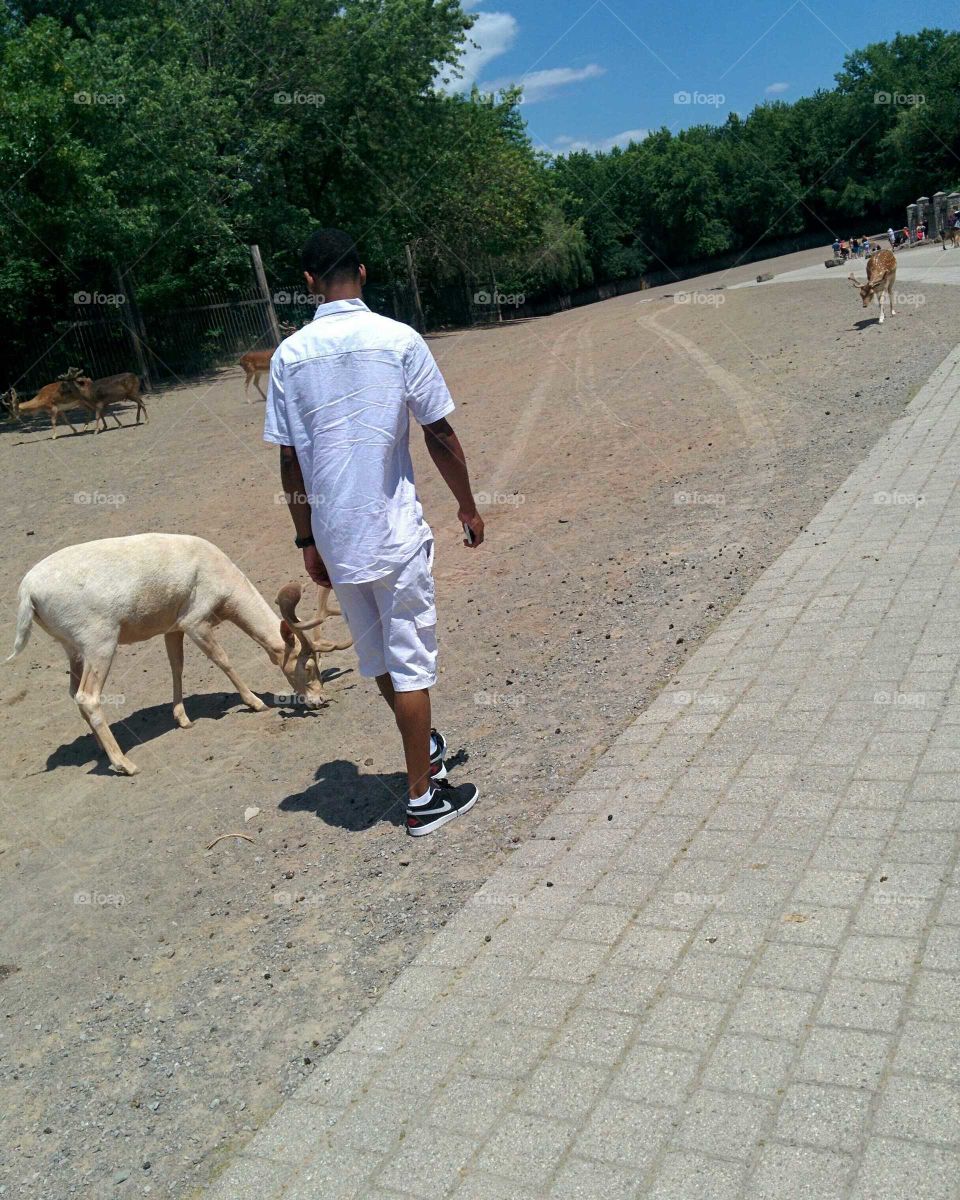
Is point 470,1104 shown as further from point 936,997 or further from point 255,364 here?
point 255,364

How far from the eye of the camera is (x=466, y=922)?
13.2ft

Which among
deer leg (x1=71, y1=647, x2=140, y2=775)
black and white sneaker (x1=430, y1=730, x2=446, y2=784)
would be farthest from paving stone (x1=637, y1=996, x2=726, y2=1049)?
deer leg (x1=71, y1=647, x2=140, y2=775)

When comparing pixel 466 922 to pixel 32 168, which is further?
pixel 32 168

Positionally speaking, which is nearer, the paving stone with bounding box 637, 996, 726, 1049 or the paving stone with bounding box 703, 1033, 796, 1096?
the paving stone with bounding box 703, 1033, 796, 1096

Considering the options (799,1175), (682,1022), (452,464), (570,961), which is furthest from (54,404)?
(799,1175)

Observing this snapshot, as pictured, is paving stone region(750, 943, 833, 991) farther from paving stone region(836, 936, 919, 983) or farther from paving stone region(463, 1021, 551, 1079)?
paving stone region(463, 1021, 551, 1079)

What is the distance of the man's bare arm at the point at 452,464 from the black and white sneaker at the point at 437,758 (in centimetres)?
105

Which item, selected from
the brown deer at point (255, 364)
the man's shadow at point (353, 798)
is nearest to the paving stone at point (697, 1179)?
the man's shadow at point (353, 798)

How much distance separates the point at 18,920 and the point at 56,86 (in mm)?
18328

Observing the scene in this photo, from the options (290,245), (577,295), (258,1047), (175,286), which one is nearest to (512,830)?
(258,1047)

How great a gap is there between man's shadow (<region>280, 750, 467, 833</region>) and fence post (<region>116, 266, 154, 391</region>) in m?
20.0

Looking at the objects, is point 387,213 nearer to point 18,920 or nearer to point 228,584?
point 228,584

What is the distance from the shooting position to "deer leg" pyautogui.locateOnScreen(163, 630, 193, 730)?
7.44 meters

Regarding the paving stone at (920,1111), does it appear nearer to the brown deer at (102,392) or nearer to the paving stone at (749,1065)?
the paving stone at (749,1065)
